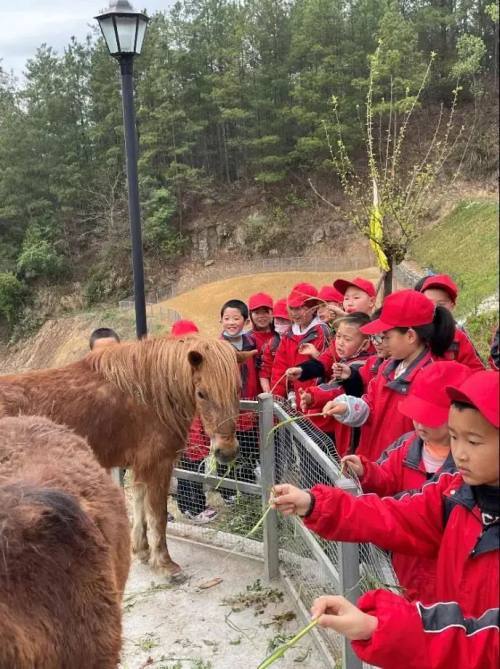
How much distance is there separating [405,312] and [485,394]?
185 cm

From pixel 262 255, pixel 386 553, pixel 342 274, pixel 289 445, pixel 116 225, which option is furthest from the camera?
pixel 116 225

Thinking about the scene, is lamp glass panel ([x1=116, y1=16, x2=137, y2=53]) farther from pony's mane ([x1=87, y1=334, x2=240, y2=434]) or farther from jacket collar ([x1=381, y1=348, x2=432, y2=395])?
jacket collar ([x1=381, y1=348, x2=432, y2=395])

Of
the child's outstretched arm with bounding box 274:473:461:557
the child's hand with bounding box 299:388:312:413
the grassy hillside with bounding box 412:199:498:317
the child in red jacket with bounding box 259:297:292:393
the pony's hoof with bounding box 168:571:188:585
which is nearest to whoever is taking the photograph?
the child's outstretched arm with bounding box 274:473:461:557

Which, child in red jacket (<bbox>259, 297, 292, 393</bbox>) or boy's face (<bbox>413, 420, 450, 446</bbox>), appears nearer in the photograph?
boy's face (<bbox>413, 420, 450, 446</bbox>)

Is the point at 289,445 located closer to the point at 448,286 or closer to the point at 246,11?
the point at 448,286

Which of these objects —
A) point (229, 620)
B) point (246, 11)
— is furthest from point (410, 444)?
point (246, 11)

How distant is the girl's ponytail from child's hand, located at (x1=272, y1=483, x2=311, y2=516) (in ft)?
4.86

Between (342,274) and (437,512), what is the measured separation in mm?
30765

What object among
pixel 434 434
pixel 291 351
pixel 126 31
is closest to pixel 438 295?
pixel 291 351

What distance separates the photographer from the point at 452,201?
32906 millimetres

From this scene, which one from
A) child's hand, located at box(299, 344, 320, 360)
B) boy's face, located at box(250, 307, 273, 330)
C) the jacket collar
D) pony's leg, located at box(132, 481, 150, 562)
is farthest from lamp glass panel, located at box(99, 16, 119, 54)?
the jacket collar

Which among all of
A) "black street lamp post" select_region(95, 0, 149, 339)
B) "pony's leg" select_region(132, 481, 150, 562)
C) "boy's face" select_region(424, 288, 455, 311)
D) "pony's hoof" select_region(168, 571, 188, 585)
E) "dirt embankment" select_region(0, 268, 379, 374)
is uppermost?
"black street lamp post" select_region(95, 0, 149, 339)

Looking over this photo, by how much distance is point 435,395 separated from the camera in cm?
236

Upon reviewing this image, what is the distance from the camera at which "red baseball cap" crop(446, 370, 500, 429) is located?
1.38m
